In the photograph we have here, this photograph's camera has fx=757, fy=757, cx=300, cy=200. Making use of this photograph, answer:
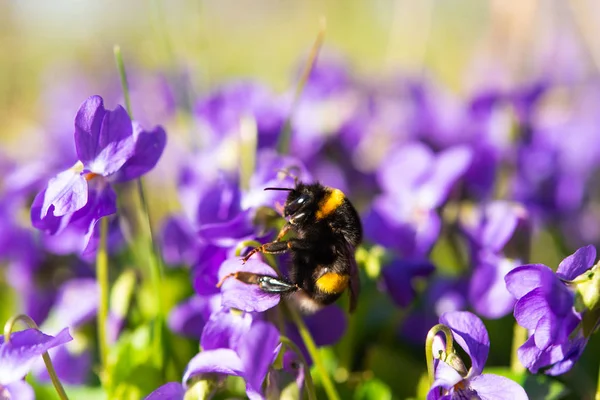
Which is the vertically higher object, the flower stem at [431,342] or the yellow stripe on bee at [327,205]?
the yellow stripe on bee at [327,205]

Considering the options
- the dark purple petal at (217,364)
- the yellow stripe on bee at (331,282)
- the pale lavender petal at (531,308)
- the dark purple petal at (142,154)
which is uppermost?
the dark purple petal at (142,154)

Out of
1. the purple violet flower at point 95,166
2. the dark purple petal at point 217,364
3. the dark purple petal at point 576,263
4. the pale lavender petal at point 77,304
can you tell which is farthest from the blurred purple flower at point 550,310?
the pale lavender petal at point 77,304

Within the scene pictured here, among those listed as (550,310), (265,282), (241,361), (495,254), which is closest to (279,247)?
(265,282)

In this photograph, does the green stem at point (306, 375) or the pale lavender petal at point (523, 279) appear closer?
the pale lavender petal at point (523, 279)

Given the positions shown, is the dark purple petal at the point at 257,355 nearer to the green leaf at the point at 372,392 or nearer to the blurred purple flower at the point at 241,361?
the blurred purple flower at the point at 241,361

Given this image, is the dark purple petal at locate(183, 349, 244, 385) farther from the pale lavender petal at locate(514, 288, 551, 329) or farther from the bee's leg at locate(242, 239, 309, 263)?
the pale lavender petal at locate(514, 288, 551, 329)

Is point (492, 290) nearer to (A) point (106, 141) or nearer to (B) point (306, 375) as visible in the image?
(B) point (306, 375)
